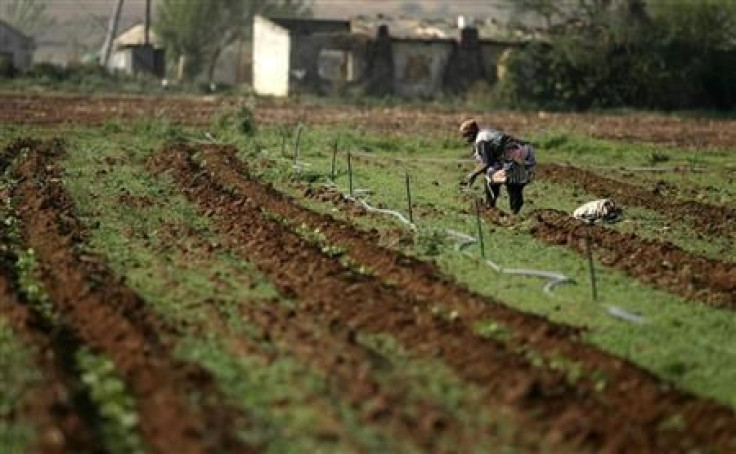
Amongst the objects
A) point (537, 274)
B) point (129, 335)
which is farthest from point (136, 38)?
point (129, 335)

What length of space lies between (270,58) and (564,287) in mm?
45221

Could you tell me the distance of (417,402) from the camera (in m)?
7.54

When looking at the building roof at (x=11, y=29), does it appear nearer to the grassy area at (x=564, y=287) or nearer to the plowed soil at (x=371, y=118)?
the plowed soil at (x=371, y=118)

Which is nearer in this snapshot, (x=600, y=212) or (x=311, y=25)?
(x=600, y=212)

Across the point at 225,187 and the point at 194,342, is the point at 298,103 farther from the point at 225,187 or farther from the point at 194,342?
the point at 194,342

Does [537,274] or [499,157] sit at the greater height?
[499,157]

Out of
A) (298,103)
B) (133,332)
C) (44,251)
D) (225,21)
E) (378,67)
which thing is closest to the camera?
(133,332)

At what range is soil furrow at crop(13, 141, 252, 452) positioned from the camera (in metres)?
6.85

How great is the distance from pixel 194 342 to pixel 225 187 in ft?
28.7

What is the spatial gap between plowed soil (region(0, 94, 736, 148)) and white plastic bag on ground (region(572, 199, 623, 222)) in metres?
13.2

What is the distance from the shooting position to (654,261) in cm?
1234

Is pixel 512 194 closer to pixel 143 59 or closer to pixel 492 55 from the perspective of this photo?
pixel 492 55

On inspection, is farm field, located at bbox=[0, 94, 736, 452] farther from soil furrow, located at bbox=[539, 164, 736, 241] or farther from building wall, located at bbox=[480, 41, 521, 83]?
building wall, located at bbox=[480, 41, 521, 83]

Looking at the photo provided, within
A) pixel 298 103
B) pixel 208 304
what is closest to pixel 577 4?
pixel 298 103
